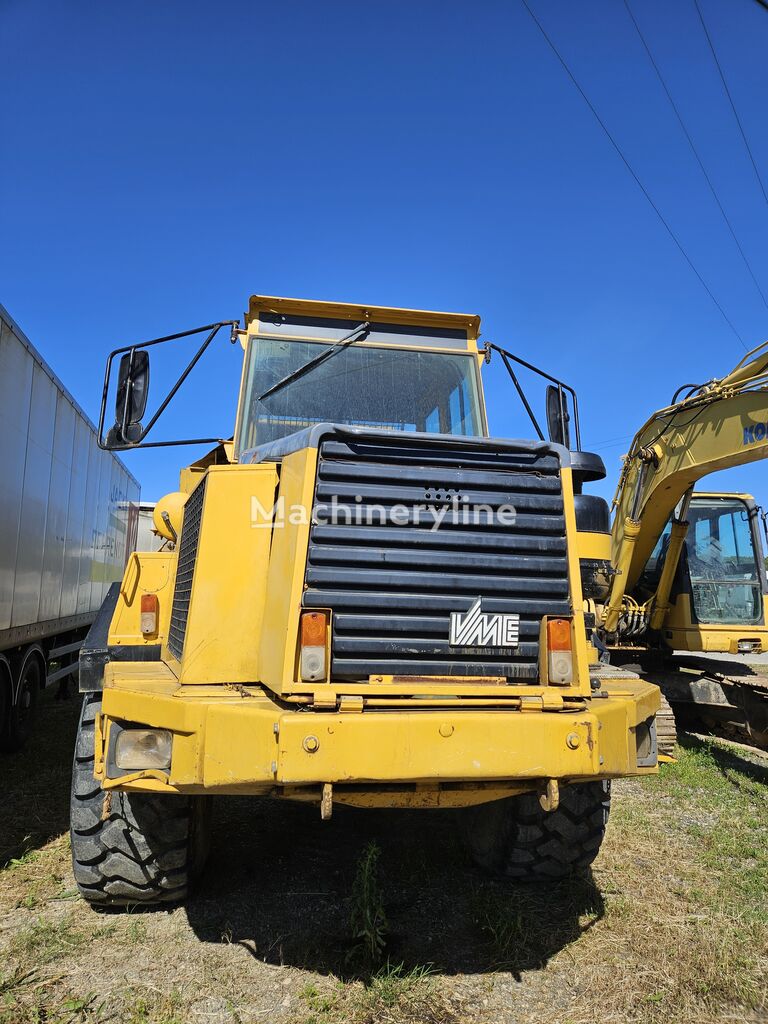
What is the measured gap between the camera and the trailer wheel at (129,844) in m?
3.41

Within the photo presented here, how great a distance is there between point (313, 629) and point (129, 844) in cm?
158

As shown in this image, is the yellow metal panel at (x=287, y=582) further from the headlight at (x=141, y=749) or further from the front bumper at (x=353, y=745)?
the headlight at (x=141, y=749)

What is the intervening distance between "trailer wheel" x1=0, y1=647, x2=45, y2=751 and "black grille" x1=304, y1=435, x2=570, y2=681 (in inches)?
196

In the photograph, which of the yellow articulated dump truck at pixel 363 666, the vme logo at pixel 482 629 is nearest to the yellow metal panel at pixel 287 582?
the yellow articulated dump truck at pixel 363 666

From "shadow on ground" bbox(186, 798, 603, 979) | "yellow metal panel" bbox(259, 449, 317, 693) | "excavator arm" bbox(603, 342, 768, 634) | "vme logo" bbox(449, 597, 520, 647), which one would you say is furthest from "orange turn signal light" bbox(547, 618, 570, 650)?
"excavator arm" bbox(603, 342, 768, 634)

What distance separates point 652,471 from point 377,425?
14.0ft

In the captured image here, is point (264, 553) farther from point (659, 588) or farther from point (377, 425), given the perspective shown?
point (659, 588)

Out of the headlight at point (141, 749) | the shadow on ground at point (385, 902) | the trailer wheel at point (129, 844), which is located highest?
the headlight at point (141, 749)

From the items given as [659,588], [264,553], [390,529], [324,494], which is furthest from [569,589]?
[659,588]

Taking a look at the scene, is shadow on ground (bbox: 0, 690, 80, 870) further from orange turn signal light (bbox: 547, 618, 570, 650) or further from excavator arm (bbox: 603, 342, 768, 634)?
excavator arm (bbox: 603, 342, 768, 634)

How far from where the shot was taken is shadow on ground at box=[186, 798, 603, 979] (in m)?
3.24

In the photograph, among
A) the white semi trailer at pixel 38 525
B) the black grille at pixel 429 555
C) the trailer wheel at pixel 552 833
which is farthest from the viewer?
the white semi trailer at pixel 38 525

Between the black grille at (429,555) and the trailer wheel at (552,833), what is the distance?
1.21 meters

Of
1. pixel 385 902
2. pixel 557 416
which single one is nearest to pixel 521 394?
pixel 557 416
